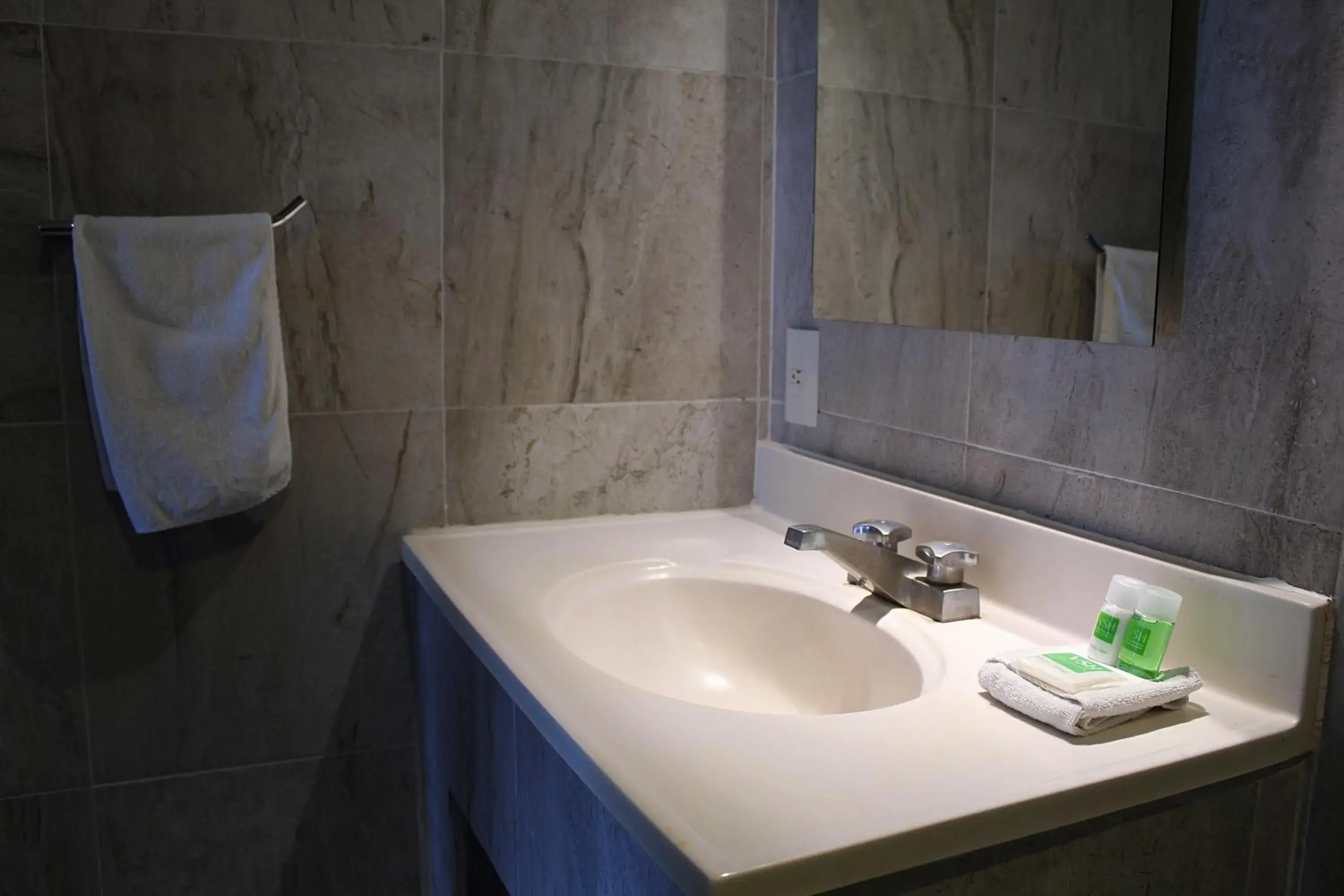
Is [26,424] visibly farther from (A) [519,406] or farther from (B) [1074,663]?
(B) [1074,663]

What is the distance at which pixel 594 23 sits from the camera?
5.09ft

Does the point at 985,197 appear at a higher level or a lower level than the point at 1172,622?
higher

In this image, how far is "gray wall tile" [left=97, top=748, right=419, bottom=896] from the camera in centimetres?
146

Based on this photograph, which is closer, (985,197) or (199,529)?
(985,197)

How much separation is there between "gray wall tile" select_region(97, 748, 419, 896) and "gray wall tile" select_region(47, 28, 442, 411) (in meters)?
0.52

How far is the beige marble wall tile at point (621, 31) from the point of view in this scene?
4.92ft

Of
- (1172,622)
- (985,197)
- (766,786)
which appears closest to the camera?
(766,786)

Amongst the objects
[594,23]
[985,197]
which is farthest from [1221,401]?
[594,23]

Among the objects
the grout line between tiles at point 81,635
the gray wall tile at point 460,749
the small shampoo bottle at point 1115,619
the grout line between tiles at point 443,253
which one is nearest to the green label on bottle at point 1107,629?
the small shampoo bottle at point 1115,619

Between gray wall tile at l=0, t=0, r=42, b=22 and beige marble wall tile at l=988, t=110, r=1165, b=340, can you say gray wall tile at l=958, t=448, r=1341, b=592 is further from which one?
gray wall tile at l=0, t=0, r=42, b=22

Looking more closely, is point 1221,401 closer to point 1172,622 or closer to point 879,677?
point 1172,622

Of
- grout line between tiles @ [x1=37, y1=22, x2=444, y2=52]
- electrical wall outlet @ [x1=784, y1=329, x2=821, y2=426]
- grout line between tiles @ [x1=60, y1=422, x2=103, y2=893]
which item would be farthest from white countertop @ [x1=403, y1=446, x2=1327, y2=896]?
grout line between tiles @ [x1=37, y1=22, x2=444, y2=52]

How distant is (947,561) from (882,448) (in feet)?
1.11

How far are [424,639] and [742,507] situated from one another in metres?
0.53
